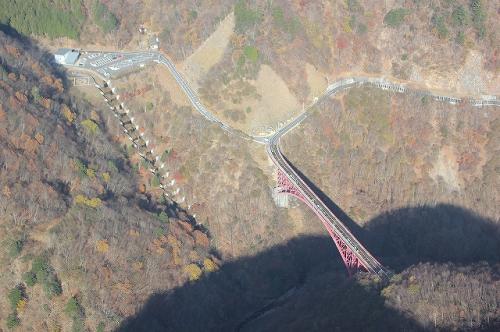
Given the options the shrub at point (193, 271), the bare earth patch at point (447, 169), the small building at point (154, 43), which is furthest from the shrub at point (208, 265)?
the small building at point (154, 43)

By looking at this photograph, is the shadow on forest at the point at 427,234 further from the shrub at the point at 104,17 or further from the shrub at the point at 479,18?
the shrub at the point at 104,17

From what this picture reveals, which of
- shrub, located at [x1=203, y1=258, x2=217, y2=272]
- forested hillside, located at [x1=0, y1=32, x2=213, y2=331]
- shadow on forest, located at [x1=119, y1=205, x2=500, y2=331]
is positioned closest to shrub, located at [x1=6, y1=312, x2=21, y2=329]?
forested hillside, located at [x1=0, y1=32, x2=213, y2=331]

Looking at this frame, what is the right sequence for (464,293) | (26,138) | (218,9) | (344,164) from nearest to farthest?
(464,293), (26,138), (344,164), (218,9)

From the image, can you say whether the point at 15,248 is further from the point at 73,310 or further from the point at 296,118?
the point at 296,118

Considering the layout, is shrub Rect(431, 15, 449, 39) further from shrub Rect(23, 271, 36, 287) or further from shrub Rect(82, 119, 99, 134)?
shrub Rect(23, 271, 36, 287)

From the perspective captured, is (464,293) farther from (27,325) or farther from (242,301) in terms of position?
(27,325)

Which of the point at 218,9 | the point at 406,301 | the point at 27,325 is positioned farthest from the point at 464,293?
the point at 218,9
